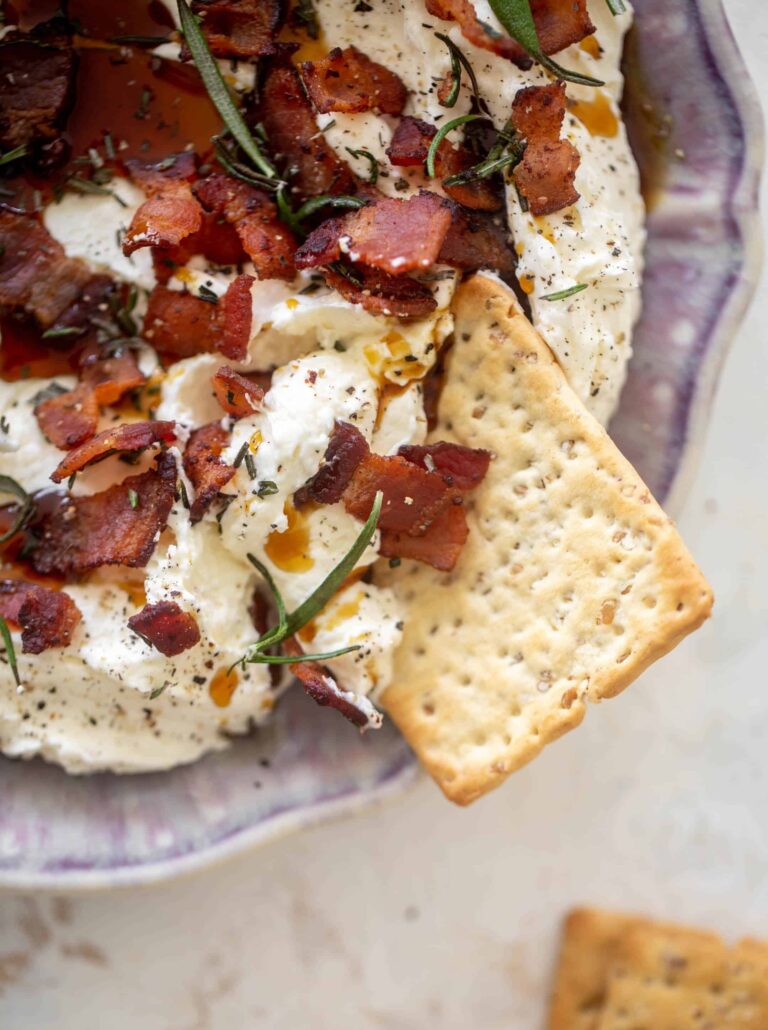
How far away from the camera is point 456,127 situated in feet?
4.29

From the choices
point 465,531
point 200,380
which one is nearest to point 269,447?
point 200,380

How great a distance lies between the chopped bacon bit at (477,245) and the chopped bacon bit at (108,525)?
48 centimetres

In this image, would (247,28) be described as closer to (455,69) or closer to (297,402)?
(455,69)

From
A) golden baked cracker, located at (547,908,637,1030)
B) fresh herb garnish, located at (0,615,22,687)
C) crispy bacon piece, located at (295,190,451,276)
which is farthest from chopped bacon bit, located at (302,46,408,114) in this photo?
golden baked cracker, located at (547,908,637,1030)

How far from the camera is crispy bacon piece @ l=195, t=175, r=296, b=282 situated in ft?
4.37

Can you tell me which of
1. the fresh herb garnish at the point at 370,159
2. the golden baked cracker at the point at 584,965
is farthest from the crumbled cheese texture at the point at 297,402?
the golden baked cracker at the point at 584,965

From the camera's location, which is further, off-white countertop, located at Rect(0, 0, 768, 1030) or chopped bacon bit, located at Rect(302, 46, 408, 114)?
off-white countertop, located at Rect(0, 0, 768, 1030)

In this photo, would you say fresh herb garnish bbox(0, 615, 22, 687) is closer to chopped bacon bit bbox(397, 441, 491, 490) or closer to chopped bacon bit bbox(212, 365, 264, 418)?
chopped bacon bit bbox(212, 365, 264, 418)

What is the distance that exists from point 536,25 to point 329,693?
95cm

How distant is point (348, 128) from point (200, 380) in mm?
406

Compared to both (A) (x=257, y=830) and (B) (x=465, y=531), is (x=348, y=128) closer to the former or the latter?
(B) (x=465, y=531)

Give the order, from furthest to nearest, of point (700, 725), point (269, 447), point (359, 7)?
point (700, 725)
point (359, 7)
point (269, 447)

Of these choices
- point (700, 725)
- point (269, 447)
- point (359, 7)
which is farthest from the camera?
point (700, 725)

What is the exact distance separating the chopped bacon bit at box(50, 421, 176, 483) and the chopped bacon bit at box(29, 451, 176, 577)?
0.03 m
